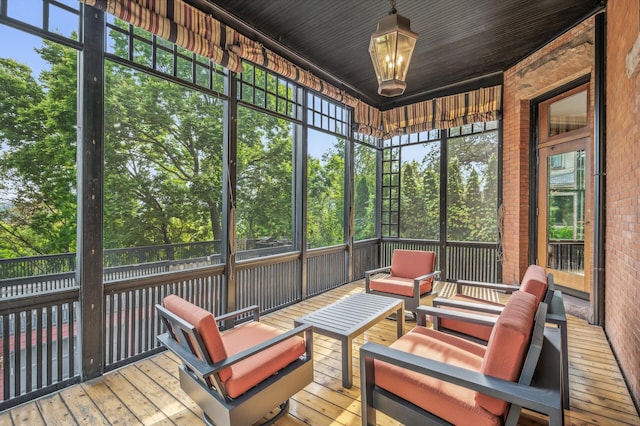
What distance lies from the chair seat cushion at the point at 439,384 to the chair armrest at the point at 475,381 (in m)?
0.10

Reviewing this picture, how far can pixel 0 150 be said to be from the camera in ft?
→ 7.93

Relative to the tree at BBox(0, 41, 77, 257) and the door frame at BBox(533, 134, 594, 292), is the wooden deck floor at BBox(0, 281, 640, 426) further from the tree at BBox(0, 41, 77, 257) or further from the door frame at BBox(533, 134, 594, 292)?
the tree at BBox(0, 41, 77, 257)

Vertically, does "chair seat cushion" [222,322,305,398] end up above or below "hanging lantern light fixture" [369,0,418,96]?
below

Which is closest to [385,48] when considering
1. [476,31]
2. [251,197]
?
[476,31]

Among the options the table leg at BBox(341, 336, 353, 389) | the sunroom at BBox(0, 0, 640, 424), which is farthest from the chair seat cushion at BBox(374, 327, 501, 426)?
the sunroom at BBox(0, 0, 640, 424)

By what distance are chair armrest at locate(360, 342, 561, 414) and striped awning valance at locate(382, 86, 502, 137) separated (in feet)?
15.3

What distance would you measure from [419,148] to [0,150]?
227 inches

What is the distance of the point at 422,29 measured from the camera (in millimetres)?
3625

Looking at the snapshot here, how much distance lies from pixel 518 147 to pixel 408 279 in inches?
110

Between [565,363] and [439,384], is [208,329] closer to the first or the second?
[439,384]

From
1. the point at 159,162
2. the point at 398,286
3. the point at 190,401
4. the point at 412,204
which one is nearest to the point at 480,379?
the point at 190,401

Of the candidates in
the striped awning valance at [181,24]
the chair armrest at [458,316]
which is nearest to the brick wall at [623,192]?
the chair armrest at [458,316]

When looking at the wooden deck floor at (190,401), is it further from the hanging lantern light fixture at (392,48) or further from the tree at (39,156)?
the hanging lantern light fixture at (392,48)

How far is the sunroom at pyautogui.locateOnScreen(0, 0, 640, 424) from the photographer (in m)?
2.30
